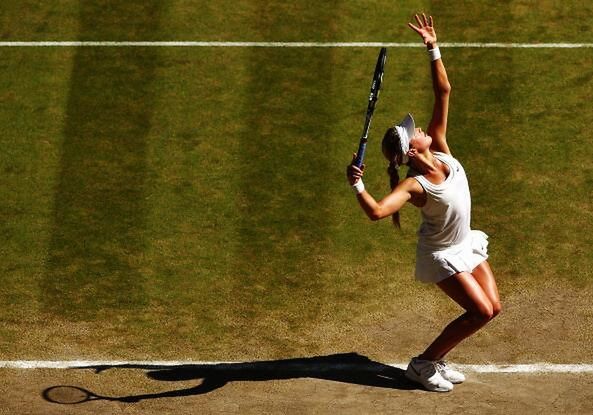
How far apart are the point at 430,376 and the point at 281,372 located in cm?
136

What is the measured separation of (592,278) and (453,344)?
228 cm

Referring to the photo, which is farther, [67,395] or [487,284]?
[67,395]

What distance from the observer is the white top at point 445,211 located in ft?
38.6

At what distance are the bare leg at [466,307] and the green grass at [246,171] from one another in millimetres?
1033

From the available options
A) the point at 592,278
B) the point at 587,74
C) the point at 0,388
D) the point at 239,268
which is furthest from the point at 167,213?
the point at 587,74

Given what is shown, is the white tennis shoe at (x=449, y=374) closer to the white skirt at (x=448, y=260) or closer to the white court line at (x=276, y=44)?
the white skirt at (x=448, y=260)

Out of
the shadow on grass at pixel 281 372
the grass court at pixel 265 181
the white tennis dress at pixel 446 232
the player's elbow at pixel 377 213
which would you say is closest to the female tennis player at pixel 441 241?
the white tennis dress at pixel 446 232

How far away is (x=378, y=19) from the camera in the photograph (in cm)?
1772

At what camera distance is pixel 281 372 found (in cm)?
1251

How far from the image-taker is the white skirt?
11.9 meters

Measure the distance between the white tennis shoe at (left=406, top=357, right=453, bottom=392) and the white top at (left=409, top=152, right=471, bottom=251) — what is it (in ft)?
3.32

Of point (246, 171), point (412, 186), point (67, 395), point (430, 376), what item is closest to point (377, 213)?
point (412, 186)

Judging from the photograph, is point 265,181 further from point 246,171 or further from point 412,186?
point 412,186

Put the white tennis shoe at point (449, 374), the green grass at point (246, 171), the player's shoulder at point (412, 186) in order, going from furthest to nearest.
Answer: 1. the green grass at point (246, 171)
2. the white tennis shoe at point (449, 374)
3. the player's shoulder at point (412, 186)
